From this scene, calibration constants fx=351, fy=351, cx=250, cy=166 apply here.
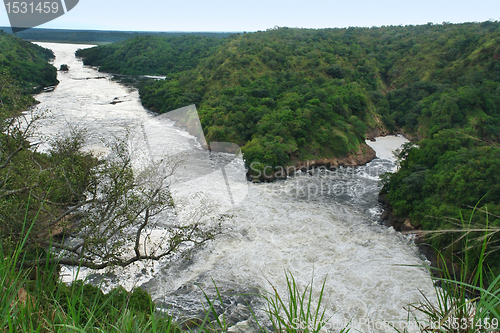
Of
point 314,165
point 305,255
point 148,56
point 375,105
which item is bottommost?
point 314,165

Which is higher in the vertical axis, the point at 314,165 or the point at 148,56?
the point at 148,56

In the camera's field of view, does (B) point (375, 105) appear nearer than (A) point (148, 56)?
Yes

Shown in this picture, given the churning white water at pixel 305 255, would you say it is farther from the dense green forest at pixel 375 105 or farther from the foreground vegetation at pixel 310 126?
the dense green forest at pixel 375 105

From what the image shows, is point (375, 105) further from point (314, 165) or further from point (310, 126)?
point (314, 165)

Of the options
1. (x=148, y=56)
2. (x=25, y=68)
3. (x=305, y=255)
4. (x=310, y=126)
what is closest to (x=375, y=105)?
(x=310, y=126)

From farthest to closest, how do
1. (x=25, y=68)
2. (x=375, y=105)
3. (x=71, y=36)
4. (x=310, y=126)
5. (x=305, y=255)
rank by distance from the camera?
(x=71, y=36), (x=25, y=68), (x=375, y=105), (x=310, y=126), (x=305, y=255)

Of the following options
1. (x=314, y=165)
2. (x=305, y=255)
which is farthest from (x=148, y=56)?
(x=305, y=255)

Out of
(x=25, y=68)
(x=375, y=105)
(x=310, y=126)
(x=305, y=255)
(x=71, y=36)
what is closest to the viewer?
(x=305, y=255)

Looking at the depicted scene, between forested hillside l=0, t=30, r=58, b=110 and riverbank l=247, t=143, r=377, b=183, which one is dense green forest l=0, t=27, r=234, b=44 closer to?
forested hillside l=0, t=30, r=58, b=110

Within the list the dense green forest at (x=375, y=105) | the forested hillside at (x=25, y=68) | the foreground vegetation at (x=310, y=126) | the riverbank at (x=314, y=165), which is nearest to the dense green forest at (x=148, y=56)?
the foreground vegetation at (x=310, y=126)
